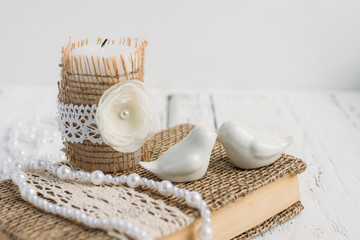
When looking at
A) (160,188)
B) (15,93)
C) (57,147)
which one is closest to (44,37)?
(15,93)

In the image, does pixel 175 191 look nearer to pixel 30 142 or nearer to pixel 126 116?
pixel 126 116

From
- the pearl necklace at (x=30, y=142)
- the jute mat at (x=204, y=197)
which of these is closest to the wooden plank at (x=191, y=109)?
the pearl necklace at (x=30, y=142)

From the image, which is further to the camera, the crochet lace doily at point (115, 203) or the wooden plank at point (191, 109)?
the wooden plank at point (191, 109)

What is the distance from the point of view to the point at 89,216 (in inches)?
20.3

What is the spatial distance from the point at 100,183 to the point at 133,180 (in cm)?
5

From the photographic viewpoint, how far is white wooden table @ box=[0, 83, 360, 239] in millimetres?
678

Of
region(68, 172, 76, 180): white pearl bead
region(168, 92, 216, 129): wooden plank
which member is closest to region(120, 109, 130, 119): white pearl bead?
region(68, 172, 76, 180): white pearl bead

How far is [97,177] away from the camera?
0.60 metres

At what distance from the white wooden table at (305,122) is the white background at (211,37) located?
0.22 ft

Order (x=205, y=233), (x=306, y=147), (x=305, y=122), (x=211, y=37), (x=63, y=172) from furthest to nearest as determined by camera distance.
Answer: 1. (x=211, y=37)
2. (x=305, y=122)
3. (x=306, y=147)
4. (x=63, y=172)
5. (x=205, y=233)

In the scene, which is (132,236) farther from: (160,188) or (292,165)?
(292,165)

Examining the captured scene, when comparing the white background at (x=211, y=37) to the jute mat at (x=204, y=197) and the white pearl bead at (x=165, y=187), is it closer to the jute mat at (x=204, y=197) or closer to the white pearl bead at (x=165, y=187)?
the jute mat at (x=204, y=197)

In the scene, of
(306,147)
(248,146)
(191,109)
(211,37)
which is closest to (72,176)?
(248,146)

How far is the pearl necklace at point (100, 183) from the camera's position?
489mm
